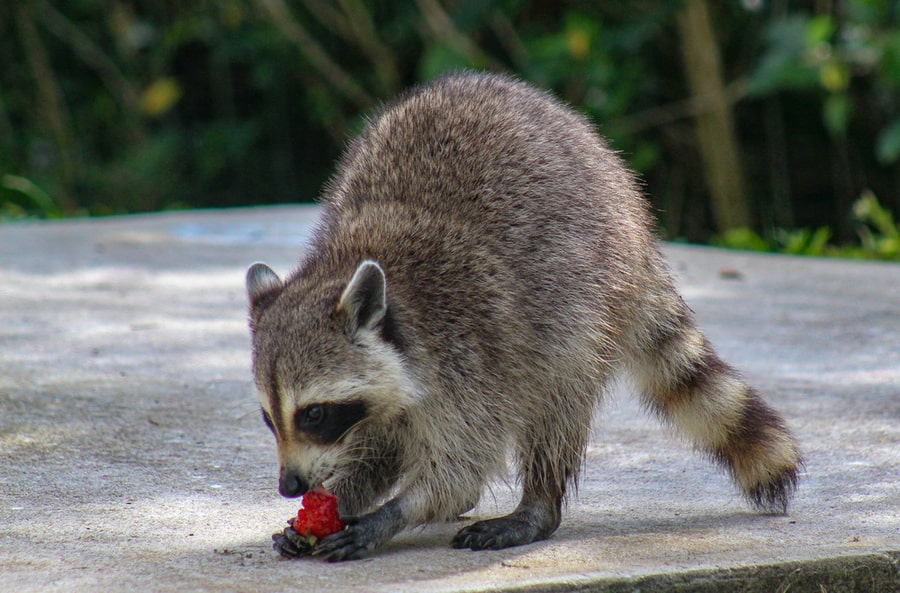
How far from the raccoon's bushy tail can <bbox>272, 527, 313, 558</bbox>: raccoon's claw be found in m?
1.24

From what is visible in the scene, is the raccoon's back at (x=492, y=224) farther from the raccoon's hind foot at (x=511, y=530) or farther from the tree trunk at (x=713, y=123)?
the tree trunk at (x=713, y=123)

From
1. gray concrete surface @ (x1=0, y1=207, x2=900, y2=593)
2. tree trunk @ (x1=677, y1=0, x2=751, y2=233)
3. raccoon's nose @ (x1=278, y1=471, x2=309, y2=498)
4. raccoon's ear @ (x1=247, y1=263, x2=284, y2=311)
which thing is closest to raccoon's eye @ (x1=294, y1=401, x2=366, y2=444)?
raccoon's nose @ (x1=278, y1=471, x2=309, y2=498)

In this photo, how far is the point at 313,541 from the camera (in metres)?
2.94

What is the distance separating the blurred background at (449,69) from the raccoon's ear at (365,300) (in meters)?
4.88

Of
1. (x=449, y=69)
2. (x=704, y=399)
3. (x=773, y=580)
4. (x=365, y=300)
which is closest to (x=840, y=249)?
(x=449, y=69)

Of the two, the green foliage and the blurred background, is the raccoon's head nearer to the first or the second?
the blurred background

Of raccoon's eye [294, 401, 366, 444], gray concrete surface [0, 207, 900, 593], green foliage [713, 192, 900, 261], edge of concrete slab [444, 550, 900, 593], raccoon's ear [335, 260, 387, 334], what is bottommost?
green foliage [713, 192, 900, 261]

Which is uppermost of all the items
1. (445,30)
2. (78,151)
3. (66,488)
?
(66,488)

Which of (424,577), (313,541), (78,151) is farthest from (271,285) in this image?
(78,151)

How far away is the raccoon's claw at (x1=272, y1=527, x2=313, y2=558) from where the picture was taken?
291 centimetres

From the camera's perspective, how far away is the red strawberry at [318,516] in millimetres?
2955

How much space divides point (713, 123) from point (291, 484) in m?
7.46

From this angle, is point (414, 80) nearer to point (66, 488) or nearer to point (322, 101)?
point (322, 101)

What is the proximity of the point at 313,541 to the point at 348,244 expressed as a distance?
3.12 ft
